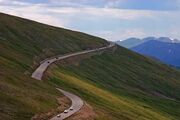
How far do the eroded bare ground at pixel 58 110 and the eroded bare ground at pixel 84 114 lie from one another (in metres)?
4.08

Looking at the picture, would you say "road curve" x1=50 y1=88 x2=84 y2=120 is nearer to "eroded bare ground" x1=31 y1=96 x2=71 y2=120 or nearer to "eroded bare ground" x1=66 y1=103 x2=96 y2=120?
"eroded bare ground" x1=66 y1=103 x2=96 y2=120

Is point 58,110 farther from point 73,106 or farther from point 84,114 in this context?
point 73,106

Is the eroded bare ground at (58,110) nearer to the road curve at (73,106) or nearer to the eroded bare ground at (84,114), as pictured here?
the road curve at (73,106)

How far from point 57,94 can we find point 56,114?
24.4 metres

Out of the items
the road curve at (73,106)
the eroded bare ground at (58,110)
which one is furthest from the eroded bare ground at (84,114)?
the eroded bare ground at (58,110)

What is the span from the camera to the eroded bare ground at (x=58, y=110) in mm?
93662

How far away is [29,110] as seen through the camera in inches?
3748

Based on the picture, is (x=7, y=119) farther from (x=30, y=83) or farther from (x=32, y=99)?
(x=30, y=83)

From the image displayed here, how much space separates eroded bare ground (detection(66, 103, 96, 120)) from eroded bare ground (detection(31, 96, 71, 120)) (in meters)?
4.08

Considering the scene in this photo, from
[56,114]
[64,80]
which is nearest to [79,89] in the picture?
[64,80]

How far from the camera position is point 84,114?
10850 centimetres

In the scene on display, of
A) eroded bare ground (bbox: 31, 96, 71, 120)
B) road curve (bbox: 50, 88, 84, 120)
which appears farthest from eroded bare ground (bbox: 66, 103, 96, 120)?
Answer: eroded bare ground (bbox: 31, 96, 71, 120)

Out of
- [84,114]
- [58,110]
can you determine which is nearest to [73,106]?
[84,114]

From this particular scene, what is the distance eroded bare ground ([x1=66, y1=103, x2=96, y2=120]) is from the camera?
103 meters
